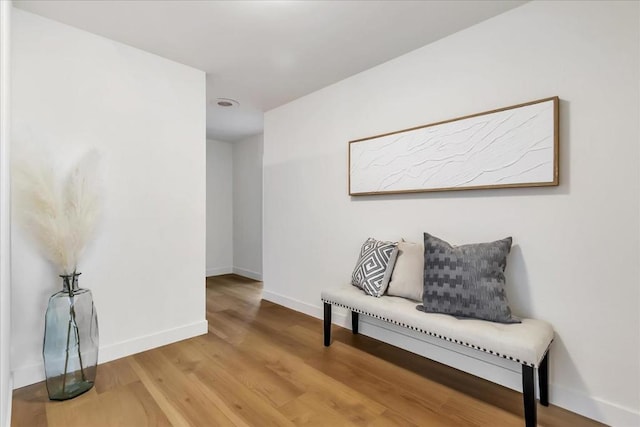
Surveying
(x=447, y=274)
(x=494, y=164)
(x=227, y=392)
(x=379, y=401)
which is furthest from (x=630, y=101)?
(x=227, y=392)

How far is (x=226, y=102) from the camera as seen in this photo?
3.50 metres

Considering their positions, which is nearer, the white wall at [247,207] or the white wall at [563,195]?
Result: the white wall at [563,195]

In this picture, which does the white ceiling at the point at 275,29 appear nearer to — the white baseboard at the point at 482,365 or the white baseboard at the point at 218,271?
the white baseboard at the point at 482,365

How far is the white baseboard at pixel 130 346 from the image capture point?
189cm

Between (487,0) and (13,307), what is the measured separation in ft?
11.2

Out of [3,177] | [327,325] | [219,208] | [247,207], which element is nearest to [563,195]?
[327,325]

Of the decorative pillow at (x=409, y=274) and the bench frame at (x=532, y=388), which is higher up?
the decorative pillow at (x=409, y=274)

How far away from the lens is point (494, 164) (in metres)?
1.94

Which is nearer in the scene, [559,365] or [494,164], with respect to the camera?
[559,365]

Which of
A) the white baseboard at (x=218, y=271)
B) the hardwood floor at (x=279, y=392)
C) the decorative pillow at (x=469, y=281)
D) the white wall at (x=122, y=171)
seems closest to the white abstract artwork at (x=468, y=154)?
the decorative pillow at (x=469, y=281)

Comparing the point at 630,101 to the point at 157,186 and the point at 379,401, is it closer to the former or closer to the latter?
the point at 379,401

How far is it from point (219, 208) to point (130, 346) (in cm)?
331

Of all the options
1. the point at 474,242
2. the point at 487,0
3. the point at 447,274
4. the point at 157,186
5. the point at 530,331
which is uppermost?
the point at 487,0

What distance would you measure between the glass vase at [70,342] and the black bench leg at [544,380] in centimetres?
267
